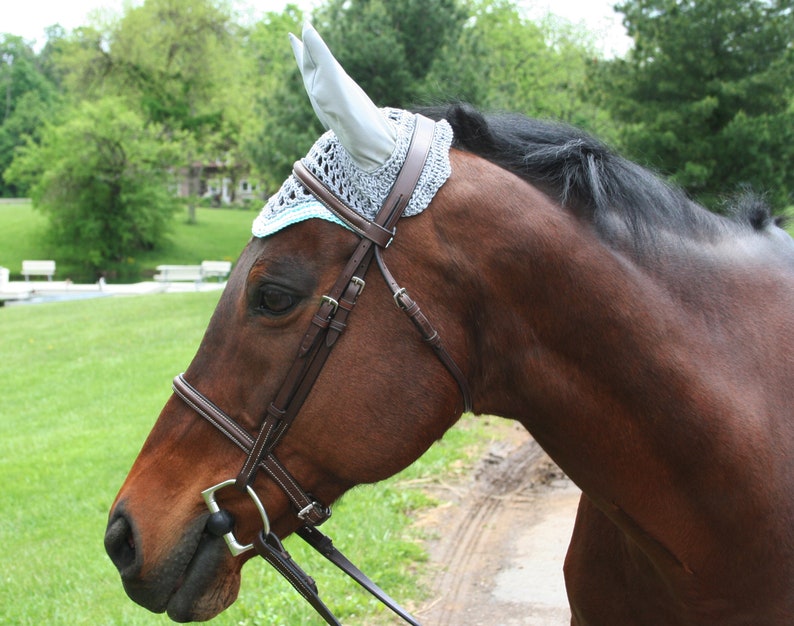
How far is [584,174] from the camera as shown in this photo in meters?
1.94

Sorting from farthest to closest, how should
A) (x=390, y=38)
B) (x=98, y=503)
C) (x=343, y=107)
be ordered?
(x=390, y=38), (x=98, y=503), (x=343, y=107)

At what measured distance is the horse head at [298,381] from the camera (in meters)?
→ 1.79

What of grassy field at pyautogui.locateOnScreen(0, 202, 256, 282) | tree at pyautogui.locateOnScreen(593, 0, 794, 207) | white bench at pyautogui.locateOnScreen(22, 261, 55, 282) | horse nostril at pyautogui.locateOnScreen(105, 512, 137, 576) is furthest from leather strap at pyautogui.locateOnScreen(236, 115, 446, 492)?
white bench at pyautogui.locateOnScreen(22, 261, 55, 282)

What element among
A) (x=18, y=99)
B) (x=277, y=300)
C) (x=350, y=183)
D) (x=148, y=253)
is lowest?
(x=148, y=253)

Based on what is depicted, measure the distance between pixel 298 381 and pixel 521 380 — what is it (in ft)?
1.77

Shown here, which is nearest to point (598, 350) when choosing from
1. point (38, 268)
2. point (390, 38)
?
point (390, 38)

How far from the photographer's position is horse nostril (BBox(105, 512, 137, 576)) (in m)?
1.89

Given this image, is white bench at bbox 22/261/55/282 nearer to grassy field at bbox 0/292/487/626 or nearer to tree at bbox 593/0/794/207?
grassy field at bbox 0/292/487/626

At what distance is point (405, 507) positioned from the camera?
6.07 metres

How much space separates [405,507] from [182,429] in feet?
14.4

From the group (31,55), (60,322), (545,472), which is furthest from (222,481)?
(31,55)

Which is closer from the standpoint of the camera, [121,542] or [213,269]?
[121,542]

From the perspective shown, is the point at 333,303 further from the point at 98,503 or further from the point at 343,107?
the point at 98,503

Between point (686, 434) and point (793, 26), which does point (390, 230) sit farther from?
point (793, 26)
